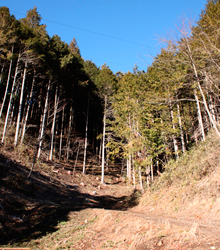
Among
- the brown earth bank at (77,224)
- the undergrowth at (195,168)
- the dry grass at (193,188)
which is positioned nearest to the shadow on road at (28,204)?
the brown earth bank at (77,224)

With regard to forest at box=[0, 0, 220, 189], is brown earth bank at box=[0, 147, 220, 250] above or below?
below

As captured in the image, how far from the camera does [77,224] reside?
22.6 ft

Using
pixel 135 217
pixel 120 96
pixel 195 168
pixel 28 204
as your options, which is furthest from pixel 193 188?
pixel 120 96

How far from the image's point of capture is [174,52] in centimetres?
746

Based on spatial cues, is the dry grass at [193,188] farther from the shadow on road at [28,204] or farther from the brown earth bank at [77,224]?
the shadow on road at [28,204]

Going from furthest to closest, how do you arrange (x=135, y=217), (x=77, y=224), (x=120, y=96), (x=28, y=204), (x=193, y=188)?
(x=120, y=96) → (x=28, y=204) → (x=193, y=188) → (x=77, y=224) → (x=135, y=217)

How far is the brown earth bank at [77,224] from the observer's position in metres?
3.59

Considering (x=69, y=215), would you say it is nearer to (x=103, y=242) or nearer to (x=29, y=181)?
(x=103, y=242)

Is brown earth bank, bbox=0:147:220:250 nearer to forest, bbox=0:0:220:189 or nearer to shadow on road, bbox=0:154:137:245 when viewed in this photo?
shadow on road, bbox=0:154:137:245

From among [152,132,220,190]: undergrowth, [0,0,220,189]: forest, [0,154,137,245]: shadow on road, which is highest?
[0,0,220,189]: forest

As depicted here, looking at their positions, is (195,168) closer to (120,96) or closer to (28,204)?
(28,204)

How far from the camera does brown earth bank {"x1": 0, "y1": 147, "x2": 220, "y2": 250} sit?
359cm

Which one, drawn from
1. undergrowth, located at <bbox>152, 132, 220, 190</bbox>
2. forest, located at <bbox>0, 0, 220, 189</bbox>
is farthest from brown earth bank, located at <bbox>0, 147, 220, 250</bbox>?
forest, located at <bbox>0, 0, 220, 189</bbox>

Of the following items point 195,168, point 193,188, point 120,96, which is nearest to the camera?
point 193,188
